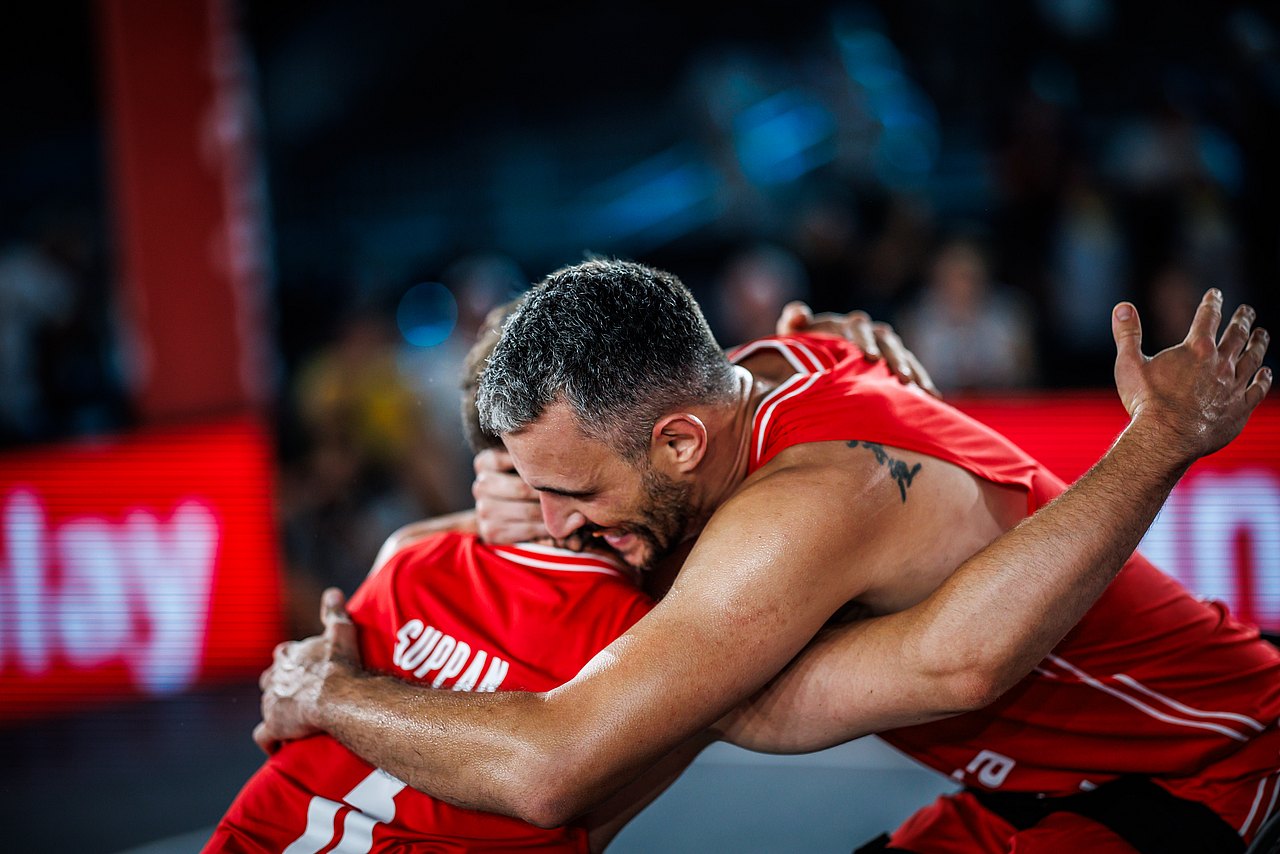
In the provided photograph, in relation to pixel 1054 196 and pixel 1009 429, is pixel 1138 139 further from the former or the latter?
pixel 1009 429

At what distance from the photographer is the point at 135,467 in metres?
5.12

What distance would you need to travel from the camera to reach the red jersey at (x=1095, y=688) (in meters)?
2.02

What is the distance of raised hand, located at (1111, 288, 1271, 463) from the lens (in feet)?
5.96

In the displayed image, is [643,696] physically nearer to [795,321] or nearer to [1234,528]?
[795,321]

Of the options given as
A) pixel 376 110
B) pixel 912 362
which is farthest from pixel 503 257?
pixel 912 362

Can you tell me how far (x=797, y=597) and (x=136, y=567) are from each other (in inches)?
162

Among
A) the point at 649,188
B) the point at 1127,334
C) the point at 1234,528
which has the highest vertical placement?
the point at 649,188

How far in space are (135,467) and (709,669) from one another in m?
4.19

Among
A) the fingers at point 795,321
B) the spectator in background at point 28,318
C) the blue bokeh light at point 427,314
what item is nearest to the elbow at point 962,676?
the fingers at point 795,321

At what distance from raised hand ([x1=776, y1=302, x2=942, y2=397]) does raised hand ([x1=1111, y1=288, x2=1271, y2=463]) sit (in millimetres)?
541

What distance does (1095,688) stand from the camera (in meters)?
2.04

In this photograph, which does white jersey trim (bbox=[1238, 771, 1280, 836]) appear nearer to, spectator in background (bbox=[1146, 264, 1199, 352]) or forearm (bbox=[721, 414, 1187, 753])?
forearm (bbox=[721, 414, 1187, 753])

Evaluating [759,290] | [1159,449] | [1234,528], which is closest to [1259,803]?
[1159,449]

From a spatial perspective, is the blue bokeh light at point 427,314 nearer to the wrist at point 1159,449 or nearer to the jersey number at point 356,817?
the jersey number at point 356,817
